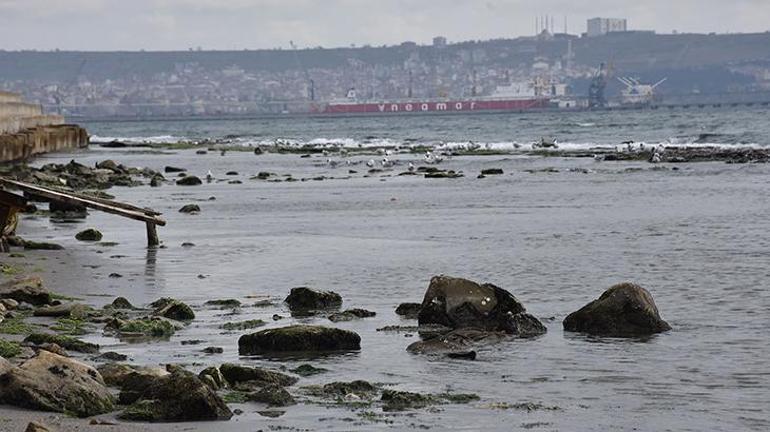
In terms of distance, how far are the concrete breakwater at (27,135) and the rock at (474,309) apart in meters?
32.2

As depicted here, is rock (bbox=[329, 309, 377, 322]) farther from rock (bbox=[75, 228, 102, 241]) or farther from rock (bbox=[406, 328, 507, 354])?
rock (bbox=[75, 228, 102, 241])

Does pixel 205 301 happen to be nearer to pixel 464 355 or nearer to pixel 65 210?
pixel 464 355

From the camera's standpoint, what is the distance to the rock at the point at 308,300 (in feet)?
46.4

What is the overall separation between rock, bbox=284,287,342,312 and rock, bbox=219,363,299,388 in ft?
12.9

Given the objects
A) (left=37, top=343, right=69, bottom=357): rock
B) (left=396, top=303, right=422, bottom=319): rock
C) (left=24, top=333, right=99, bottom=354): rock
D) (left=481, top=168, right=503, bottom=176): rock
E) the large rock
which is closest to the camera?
the large rock

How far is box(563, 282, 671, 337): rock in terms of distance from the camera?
12531 millimetres

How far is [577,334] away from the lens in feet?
41.1

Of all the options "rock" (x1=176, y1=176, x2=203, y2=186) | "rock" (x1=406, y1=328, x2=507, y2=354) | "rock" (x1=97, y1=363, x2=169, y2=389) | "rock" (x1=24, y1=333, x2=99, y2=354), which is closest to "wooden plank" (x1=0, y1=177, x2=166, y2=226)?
"rock" (x1=24, y1=333, x2=99, y2=354)

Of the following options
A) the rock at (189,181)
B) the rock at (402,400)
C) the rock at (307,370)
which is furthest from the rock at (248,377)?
the rock at (189,181)

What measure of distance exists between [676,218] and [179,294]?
39.9ft

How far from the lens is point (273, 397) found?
30.9 feet

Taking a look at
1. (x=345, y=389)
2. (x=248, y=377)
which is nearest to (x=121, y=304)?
(x=248, y=377)

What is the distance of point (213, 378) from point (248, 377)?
0.90ft

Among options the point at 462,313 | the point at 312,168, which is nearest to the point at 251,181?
the point at 312,168
